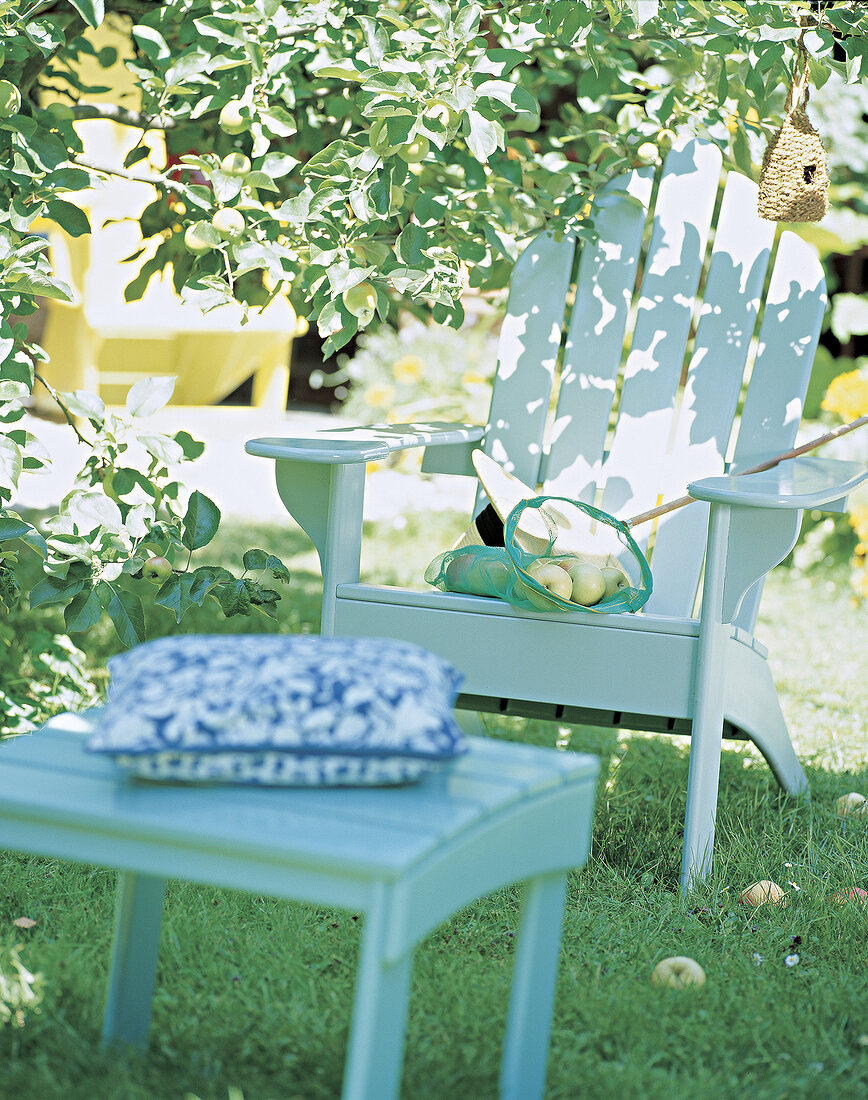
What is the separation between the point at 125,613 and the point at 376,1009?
1.01m

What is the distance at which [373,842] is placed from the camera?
103cm

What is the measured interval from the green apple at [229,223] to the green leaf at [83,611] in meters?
0.60

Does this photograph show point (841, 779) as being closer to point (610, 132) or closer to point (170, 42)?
point (610, 132)

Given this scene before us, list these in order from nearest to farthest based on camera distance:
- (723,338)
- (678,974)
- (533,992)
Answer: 1. (533,992)
2. (678,974)
3. (723,338)

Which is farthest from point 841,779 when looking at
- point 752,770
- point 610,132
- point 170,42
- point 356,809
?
point 170,42

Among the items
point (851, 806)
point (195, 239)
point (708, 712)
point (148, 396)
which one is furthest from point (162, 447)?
point (851, 806)

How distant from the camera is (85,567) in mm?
1903

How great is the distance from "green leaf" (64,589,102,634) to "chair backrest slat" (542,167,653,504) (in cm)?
99

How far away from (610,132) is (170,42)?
980mm

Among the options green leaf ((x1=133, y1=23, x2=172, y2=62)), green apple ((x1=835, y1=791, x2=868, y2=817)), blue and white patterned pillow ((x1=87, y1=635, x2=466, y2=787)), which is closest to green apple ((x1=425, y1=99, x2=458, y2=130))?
green leaf ((x1=133, y1=23, x2=172, y2=62))

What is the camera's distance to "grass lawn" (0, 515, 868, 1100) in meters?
1.37

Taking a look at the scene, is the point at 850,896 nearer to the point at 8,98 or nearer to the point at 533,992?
the point at 533,992

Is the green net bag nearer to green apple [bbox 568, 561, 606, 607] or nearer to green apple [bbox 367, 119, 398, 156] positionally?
green apple [bbox 568, 561, 606, 607]

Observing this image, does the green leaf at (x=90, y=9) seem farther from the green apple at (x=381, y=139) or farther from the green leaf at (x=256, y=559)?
the green leaf at (x=256, y=559)
